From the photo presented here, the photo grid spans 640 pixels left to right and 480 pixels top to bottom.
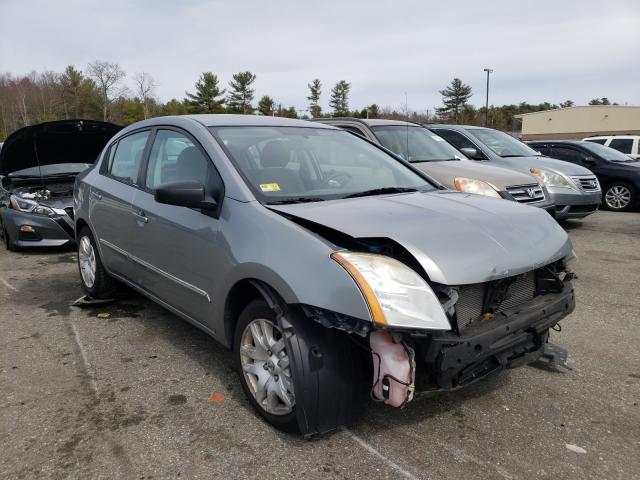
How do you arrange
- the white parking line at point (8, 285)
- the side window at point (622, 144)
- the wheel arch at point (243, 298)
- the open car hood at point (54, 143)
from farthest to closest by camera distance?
the side window at point (622, 144)
the open car hood at point (54, 143)
the white parking line at point (8, 285)
the wheel arch at point (243, 298)

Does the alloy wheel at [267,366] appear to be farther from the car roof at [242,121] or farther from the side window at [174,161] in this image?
the car roof at [242,121]

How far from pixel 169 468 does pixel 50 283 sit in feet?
13.6

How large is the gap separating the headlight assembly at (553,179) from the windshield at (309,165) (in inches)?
196

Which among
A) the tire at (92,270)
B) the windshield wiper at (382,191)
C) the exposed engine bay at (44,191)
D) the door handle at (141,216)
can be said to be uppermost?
the windshield wiper at (382,191)

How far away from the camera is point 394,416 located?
112 inches

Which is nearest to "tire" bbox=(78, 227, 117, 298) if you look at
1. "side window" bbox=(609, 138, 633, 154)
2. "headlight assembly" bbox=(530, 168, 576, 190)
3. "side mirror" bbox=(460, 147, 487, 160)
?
"side mirror" bbox=(460, 147, 487, 160)

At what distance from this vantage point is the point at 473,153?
805cm

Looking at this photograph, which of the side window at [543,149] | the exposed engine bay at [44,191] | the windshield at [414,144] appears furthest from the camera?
the side window at [543,149]

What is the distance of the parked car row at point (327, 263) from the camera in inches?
90.5

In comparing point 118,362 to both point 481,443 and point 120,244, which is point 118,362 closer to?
point 120,244

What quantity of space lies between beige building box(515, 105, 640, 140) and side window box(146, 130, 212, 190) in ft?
179

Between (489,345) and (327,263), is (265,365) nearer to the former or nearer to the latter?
(327,263)

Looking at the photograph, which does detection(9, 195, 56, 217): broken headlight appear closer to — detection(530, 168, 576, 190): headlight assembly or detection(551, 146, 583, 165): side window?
detection(530, 168, 576, 190): headlight assembly

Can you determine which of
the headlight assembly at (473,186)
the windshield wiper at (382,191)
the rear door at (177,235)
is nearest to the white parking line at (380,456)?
the rear door at (177,235)
